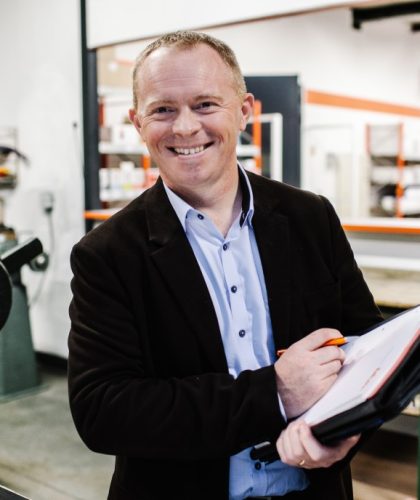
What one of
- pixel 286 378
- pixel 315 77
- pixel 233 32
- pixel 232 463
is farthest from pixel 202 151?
pixel 315 77

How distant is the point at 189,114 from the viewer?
105 cm

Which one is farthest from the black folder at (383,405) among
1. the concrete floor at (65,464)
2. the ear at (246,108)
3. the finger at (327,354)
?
the concrete floor at (65,464)

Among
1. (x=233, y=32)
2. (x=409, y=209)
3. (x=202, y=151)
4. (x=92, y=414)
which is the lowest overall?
(x=409, y=209)

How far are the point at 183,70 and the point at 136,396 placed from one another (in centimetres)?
51

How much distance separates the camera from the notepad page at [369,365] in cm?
81

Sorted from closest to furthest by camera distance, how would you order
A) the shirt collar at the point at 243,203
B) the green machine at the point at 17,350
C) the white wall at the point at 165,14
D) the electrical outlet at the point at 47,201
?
1. the shirt collar at the point at 243,203
2. the white wall at the point at 165,14
3. the green machine at the point at 17,350
4. the electrical outlet at the point at 47,201

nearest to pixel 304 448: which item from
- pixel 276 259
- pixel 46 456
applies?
pixel 276 259

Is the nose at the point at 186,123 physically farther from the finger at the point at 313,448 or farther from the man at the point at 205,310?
the finger at the point at 313,448

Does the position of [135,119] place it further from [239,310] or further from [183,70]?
[239,310]

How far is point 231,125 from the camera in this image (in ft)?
3.60

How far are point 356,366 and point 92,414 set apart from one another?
41 centimetres

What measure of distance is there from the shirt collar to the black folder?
40 cm

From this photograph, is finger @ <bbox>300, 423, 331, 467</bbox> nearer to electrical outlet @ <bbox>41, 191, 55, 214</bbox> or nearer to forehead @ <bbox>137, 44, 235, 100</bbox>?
forehead @ <bbox>137, 44, 235, 100</bbox>

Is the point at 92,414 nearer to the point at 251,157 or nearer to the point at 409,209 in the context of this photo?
the point at 251,157
